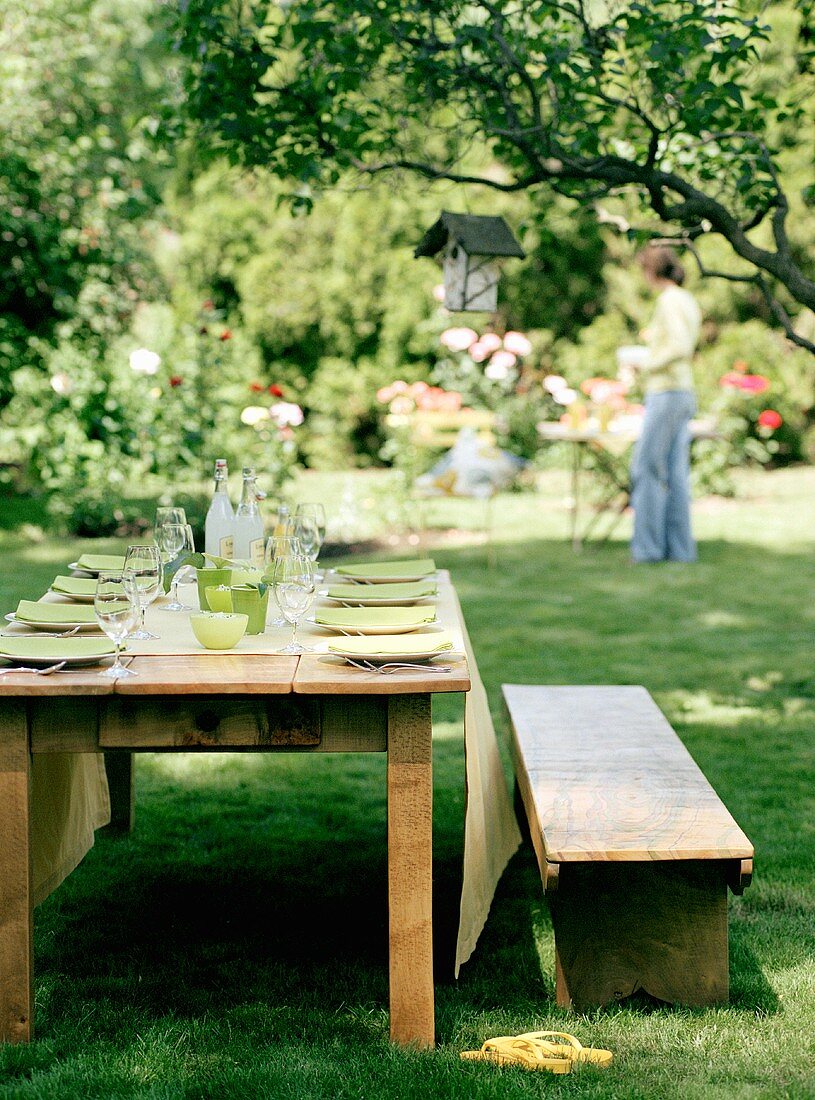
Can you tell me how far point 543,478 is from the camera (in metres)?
12.0

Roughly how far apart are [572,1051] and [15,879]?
3.71ft

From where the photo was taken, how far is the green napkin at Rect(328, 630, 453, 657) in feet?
8.40

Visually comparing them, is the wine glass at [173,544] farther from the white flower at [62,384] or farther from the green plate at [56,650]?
the white flower at [62,384]

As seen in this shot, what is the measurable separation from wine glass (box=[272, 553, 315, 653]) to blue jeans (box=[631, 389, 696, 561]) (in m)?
5.80

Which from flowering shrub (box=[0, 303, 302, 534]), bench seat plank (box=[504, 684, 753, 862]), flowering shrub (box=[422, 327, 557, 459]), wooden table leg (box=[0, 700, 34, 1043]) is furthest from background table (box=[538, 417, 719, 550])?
wooden table leg (box=[0, 700, 34, 1043])

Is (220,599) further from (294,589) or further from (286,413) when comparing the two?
(286,413)

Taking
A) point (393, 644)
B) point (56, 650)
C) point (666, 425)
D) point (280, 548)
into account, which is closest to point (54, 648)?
point (56, 650)

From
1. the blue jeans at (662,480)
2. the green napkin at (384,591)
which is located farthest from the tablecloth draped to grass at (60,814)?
the blue jeans at (662,480)

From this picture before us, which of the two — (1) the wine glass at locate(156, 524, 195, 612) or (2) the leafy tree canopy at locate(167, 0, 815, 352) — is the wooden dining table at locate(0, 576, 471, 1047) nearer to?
(1) the wine glass at locate(156, 524, 195, 612)

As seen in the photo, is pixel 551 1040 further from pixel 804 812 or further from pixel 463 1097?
pixel 804 812

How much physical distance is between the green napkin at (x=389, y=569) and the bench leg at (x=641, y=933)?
3.45 feet

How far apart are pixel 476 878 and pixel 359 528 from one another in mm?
6318

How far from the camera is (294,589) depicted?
8.74 feet

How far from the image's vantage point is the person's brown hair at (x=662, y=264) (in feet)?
25.8
